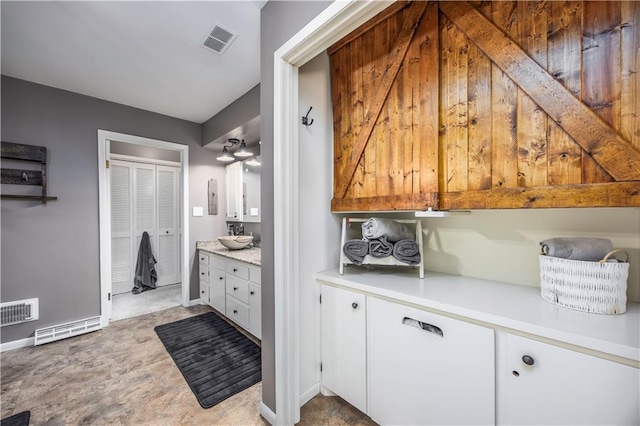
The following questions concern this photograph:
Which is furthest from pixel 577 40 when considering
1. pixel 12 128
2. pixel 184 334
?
pixel 12 128

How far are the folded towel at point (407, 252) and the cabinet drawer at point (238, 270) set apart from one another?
158cm

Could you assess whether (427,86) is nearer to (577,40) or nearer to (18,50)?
(577,40)

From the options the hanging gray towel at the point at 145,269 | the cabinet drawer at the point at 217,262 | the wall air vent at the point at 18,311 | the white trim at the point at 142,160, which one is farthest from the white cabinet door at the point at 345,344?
the hanging gray towel at the point at 145,269

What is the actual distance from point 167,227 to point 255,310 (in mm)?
3153

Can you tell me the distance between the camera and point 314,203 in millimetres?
1622

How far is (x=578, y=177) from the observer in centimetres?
90

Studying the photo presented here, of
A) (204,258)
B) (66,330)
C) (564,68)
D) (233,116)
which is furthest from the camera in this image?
(204,258)

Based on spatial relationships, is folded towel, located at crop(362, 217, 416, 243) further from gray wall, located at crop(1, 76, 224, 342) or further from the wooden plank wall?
gray wall, located at crop(1, 76, 224, 342)

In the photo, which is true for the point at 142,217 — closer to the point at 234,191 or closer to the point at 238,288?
the point at 234,191

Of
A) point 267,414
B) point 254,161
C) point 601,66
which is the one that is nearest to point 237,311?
point 267,414

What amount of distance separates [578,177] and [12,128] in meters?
4.18

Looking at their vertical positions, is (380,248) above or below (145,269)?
above

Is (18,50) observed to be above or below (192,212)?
above

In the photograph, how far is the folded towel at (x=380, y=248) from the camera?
146cm
